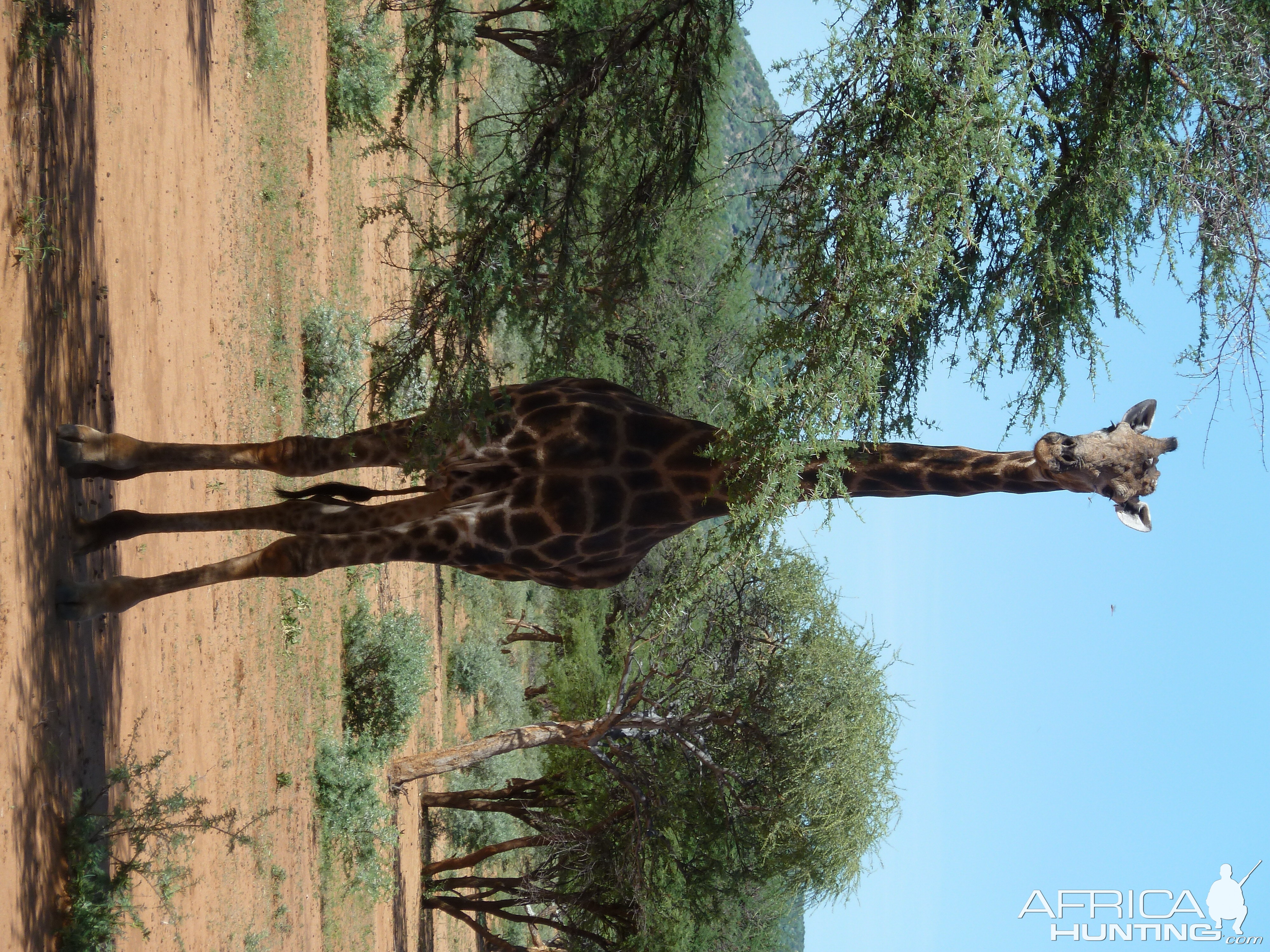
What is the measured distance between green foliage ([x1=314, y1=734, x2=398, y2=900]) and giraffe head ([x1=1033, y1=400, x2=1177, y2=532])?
10.2 m

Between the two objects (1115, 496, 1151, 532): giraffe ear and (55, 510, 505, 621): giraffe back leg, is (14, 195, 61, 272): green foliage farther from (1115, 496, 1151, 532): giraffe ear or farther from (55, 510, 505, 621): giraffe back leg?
(1115, 496, 1151, 532): giraffe ear

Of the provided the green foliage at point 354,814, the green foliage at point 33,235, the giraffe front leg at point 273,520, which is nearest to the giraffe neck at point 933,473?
the giraffe front leg at point 273,520

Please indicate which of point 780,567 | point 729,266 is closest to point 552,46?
point 729,266

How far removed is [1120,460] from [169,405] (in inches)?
312

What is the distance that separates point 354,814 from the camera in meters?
12.8

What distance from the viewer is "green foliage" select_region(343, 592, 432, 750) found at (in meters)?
13.7

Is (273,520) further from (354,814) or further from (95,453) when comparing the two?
(354,814)

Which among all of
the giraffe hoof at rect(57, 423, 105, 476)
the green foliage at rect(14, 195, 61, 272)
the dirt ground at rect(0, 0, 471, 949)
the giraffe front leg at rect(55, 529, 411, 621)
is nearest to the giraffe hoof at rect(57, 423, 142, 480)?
the giraffe hoof at rect(57, 423, 105, 476)

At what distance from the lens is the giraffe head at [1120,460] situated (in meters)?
5.50

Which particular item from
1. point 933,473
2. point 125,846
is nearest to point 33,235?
point 125,846

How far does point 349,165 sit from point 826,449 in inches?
460

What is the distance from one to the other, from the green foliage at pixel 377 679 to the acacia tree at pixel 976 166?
8335 mm

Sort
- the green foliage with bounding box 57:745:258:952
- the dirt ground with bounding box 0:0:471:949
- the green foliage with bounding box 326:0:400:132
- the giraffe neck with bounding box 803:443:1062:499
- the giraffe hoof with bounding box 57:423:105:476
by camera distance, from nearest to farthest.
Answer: the giraffe neck with bounding box 803:443:1062:499 < the dirt ground with bounding box 0:0:471:949 < the green foliage with bounding box 57:745:258:952 < the giraffe hoof with bounding box 57:423:105:476 < the green foliage with bounding box 326:0:400:132

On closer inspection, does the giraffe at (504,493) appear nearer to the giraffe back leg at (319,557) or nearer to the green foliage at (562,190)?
the giraffe back leg at (319,557)
